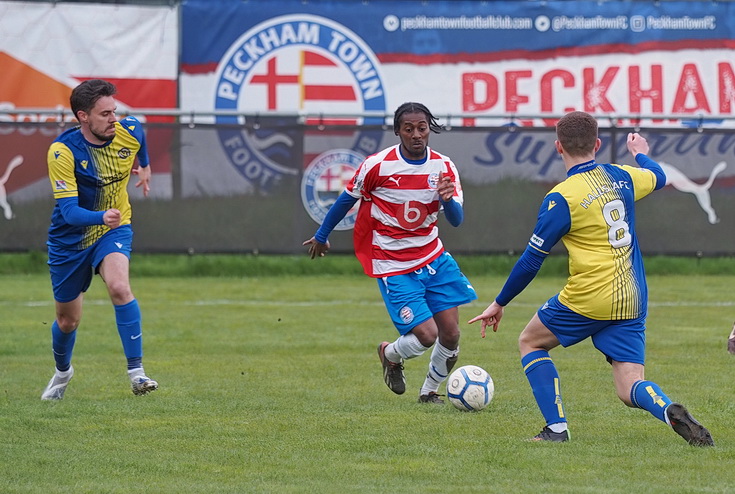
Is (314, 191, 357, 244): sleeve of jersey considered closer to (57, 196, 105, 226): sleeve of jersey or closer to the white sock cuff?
the white sock cuff

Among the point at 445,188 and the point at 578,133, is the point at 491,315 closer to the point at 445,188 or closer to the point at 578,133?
the point at 578,133

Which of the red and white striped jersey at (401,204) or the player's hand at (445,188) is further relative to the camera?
the red and white striped jersey at (401,204)

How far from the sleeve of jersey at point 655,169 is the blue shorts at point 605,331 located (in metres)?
0.70

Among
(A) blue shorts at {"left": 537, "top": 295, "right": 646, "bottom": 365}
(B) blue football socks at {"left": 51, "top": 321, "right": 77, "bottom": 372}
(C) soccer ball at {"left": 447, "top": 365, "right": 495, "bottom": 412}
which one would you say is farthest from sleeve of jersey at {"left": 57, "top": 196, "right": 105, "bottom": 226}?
(A) blue shorts at {"left": 537, "top": 295, "right": 646, "bottom": 365}

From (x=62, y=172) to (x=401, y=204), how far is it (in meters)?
2.23

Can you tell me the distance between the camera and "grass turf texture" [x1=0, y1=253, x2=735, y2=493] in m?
5.45

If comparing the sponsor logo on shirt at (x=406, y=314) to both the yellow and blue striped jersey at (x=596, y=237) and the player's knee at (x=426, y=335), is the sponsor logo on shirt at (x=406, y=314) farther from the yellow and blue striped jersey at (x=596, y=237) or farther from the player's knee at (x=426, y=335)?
the yellow and blue striped jersey at (x=596, y=237)

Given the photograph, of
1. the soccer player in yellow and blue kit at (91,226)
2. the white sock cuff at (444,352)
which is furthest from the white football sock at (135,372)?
the white sock cuff at (444,352)

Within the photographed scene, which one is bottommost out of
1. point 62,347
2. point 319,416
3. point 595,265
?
point 319,416

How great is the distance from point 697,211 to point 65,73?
31.9ft

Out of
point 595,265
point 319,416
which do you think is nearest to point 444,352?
point 319,416

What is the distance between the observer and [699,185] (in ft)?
56.3

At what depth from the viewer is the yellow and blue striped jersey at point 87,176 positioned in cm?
799

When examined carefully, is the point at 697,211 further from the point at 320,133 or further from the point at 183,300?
the point at 183,300
